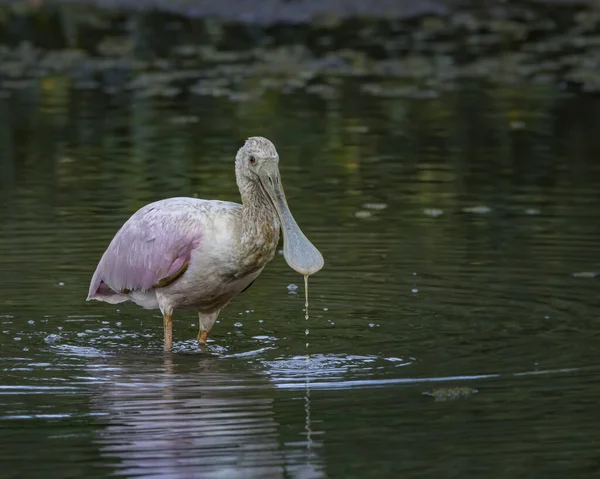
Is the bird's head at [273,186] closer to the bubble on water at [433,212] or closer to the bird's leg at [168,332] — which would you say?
the bird's leg at [168,332]

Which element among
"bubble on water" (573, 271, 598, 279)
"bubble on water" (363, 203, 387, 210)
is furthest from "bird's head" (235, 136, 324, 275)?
"bubble on water" (363, 203, 387, 210)

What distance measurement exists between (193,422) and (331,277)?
11.4 feet

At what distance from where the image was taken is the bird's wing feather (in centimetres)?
869

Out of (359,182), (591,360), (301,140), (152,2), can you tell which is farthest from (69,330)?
(152,2)

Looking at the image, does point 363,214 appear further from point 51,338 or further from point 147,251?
point 51,338

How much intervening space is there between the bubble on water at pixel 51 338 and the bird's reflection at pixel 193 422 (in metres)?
0.49

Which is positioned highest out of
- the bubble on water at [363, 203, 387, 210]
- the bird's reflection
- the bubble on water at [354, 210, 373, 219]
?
the bird's reflection

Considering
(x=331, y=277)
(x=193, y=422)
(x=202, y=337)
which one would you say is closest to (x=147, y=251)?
(x=202, y=337)

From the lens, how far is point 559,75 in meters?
23.5

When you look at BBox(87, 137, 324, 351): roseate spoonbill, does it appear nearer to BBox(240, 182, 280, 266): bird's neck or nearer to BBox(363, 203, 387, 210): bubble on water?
BBox(240, 182, 280, 266): bird's neck

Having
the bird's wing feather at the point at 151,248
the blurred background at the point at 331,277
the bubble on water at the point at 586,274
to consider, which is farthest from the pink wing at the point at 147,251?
the bubble on water at the point at 586,274

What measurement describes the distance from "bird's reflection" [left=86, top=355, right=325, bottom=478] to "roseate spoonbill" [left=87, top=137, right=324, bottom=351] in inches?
15.7

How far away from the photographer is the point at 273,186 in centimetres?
866

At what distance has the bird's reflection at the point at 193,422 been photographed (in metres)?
6.38
